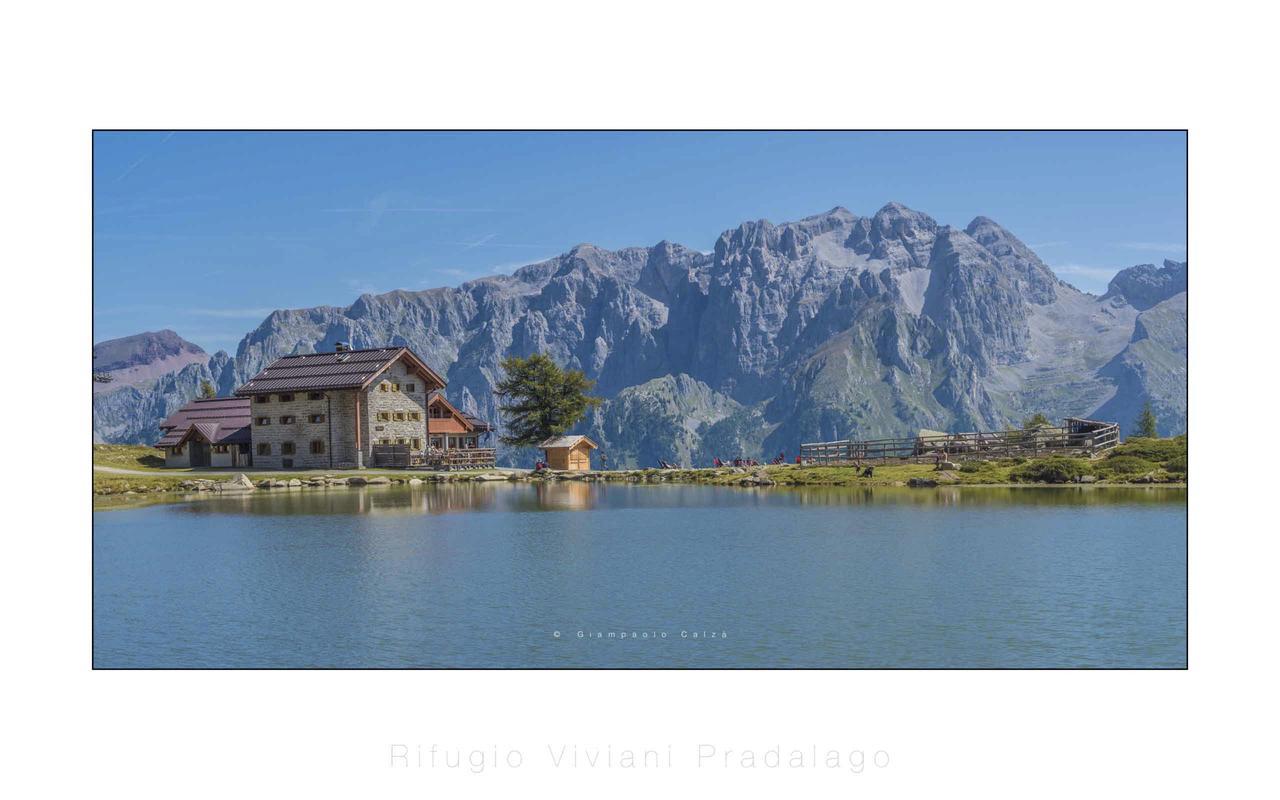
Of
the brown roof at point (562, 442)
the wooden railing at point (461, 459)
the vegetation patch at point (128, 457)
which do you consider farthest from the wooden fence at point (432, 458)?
the vegetation patch at point (128, 457)

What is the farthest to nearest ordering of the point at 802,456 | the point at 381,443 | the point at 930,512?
the point at 381,443 < the point at 802,456 < the point at 930,512

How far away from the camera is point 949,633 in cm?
2742

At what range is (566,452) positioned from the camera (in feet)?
313

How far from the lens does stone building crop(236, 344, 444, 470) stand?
3575 inches

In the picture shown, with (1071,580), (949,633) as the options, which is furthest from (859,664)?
(1071,580)

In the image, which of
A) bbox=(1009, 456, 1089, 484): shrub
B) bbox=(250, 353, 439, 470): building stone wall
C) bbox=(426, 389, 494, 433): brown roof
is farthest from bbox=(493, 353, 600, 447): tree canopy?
bbox=(1009, 456, 1089, 484): shrub

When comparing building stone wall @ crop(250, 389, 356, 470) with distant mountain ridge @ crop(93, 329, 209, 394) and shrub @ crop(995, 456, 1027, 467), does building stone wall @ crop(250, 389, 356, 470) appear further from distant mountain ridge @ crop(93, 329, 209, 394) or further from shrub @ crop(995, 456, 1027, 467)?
shrub @ crop(995, 456, 1027, 467)

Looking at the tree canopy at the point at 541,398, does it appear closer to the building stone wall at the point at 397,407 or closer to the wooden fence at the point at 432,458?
the wooden fence at the point at 432,458

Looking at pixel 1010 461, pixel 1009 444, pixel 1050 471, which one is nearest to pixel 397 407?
pixel 1009 444

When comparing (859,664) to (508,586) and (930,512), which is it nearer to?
(508,586)

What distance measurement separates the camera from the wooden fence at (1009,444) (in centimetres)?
7269

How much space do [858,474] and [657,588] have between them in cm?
4436

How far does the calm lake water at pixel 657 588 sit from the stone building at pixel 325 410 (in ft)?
120
